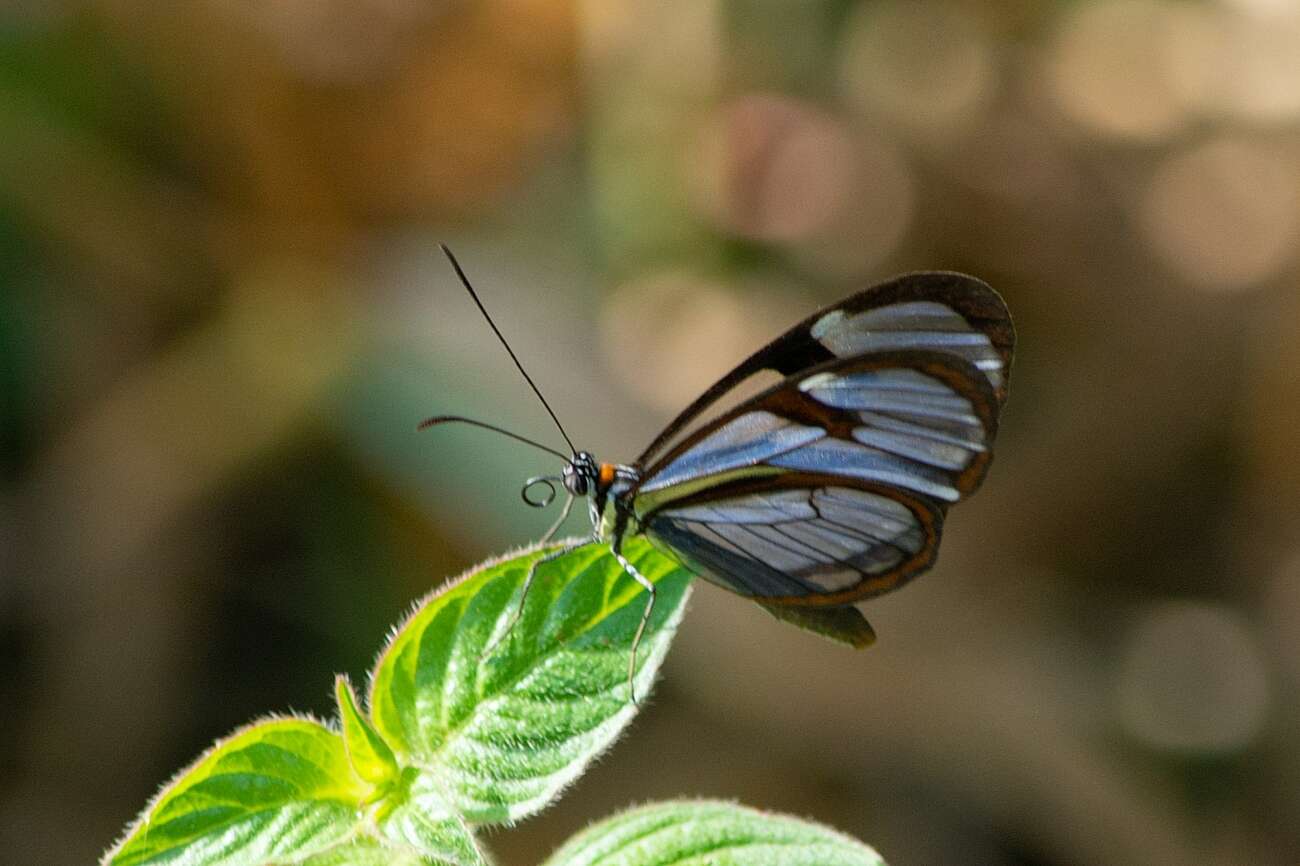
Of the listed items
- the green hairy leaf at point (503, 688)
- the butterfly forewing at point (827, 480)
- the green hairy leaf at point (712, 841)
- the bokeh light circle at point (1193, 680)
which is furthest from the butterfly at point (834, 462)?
the bokeh light circle at point (1193, 680)

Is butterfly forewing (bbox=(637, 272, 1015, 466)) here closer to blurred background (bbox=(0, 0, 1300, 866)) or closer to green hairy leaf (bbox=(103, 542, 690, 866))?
green hairy leaf (bbox=(103, 542, 690, 866))

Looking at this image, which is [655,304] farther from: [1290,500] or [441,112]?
[1290,500]

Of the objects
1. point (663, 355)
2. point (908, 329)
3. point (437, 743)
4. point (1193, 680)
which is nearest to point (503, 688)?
point (437, 743)

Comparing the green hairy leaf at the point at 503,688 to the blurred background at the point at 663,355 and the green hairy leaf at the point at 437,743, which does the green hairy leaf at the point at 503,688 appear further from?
the blurred background at the point at 663,355

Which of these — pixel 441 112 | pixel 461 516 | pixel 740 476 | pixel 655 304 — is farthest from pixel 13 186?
pixel 740 476

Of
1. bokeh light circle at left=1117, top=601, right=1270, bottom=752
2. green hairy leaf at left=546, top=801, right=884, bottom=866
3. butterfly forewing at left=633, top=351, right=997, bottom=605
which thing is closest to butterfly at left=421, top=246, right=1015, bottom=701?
butterfly forewing at left=633, top=351, right=997, bottom=605

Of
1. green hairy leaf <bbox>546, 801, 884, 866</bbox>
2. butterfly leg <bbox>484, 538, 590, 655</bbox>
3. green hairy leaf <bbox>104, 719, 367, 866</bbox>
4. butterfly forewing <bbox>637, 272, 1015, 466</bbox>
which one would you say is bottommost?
green hairy leaf <bbox>546, 801, 884, 866</bbox>
